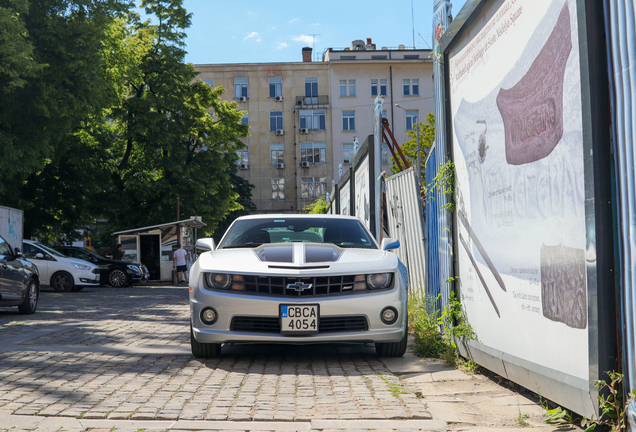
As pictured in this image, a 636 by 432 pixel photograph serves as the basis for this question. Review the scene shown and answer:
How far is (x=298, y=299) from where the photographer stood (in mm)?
6355

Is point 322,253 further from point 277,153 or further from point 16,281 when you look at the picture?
point 277,153

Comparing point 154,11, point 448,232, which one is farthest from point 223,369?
point 154,11

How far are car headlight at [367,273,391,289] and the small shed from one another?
25552 millimetres

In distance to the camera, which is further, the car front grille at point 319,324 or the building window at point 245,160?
the building window at point 245,160

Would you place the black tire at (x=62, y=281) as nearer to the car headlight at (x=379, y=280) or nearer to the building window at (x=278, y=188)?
the car headlight at (x=379, y=280)

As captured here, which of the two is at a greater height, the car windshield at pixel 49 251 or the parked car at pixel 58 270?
the car windshield at pixel 49 251

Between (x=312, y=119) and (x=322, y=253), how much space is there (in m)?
56.4

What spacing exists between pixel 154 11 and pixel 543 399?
119 ft

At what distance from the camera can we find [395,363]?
670 cm

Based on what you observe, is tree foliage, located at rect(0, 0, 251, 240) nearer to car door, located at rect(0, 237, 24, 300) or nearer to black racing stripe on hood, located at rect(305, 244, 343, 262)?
car door, located at rect(0, 237, 24, 300)

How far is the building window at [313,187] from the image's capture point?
6250 cm

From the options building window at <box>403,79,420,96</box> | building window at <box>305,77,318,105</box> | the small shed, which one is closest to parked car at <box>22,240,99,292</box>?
the small shed

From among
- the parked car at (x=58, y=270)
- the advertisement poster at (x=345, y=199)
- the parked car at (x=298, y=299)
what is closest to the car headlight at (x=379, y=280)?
the parked car at (x=298, y=299)

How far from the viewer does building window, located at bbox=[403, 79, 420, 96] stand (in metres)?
62.6
